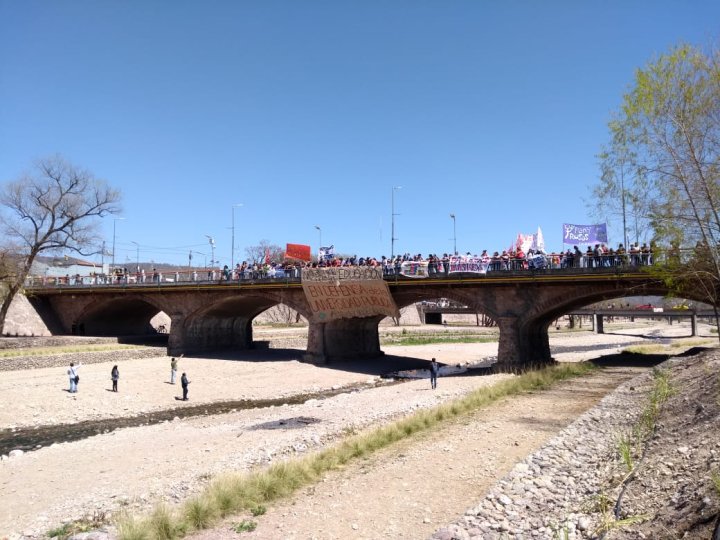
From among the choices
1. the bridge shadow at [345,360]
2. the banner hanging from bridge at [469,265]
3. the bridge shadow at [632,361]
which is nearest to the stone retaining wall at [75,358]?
the bridge shadow at [345,360]

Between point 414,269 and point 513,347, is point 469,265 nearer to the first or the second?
point 414,269

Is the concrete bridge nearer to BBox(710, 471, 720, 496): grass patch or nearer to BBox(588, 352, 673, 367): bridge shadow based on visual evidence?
BBox(588, 352, 673, 367): bridge shadow

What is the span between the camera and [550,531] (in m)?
9.99

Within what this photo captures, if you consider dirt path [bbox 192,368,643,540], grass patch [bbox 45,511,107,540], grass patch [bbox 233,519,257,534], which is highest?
dirt path [bbox 192,368,643,540]

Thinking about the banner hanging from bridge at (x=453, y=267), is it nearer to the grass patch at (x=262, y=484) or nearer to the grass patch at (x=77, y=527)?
the grass patch at (x=262, y=484)

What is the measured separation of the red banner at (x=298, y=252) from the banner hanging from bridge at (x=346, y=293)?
7458 mm

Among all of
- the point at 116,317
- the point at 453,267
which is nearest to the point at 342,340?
the point at 453,267

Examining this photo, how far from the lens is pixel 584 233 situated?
3419cm

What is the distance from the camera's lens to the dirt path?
1147cm

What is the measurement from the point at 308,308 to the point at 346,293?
4488 mm

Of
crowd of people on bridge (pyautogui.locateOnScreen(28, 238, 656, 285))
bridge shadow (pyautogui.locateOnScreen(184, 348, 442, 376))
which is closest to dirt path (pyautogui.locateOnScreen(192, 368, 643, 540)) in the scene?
crowd of people on bridge (pyautogui.locateOnScreen(28, 238, 656, 285))

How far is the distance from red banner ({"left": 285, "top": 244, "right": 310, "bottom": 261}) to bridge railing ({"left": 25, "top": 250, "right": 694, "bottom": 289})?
430 cm

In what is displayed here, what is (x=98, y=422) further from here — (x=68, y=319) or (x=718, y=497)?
(x=68, y=319)

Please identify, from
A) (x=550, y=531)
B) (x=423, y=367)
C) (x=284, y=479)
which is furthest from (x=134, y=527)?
(x=423, y=367)
